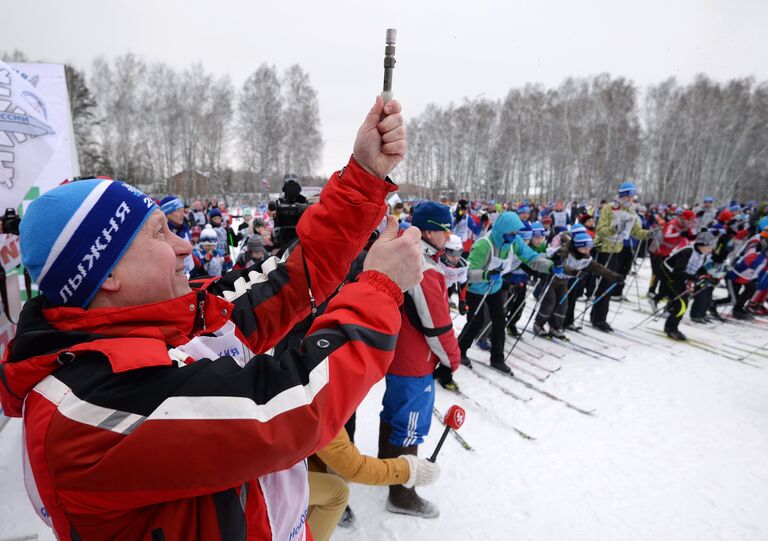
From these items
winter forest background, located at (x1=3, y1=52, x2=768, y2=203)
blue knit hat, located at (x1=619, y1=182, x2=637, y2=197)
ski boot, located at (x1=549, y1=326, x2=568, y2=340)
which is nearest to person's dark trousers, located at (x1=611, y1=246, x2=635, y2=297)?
blue knit hat, located at (x1=619, y1=182, x2=637, y2=197)

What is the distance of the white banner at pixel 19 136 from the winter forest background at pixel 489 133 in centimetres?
2559

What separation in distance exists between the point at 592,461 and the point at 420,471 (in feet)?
7.19

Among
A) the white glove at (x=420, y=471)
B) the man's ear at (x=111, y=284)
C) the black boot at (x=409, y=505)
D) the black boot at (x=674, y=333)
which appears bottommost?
the black boot at (x=409, y=505)

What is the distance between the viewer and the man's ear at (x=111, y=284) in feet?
3.07

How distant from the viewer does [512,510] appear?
9.22 ft

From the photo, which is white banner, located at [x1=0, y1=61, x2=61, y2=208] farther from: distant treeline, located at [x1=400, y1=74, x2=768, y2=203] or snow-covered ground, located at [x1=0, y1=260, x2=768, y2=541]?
distant treeline, located at [x1=400, y1=74, x2=768, y2=203]

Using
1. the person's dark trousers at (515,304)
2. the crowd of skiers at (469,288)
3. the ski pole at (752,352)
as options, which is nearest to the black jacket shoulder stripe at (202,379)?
the crowd of skiers at (469,288)

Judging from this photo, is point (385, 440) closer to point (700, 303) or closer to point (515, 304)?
point (515, 304)

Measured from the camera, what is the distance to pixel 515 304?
627 centimetres

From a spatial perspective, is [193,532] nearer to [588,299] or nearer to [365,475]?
[365,475]

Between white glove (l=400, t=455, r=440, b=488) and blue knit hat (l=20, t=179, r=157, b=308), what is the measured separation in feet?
5.70

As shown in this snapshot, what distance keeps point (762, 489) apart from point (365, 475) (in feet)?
11.4

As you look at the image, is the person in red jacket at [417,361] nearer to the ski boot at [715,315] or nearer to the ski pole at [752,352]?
the ski pole at [752,352]

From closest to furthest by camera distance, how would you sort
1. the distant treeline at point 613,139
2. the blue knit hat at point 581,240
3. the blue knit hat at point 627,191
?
1. the blue knit hat at point 581,240
2. the blue knit hat at point 627,191
3. the distant treeline at point 613,139
